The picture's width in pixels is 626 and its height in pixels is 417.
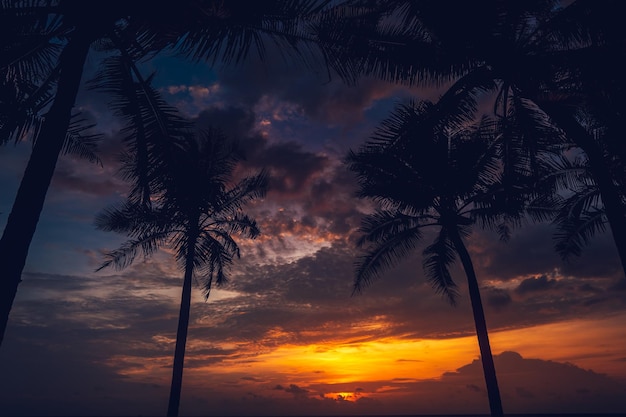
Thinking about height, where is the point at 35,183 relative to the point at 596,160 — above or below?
below

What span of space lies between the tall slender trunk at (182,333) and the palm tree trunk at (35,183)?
1088 cm

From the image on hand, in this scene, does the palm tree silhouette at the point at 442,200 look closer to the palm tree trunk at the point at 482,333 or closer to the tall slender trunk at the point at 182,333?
the palm tree trunk at the point at 482,333

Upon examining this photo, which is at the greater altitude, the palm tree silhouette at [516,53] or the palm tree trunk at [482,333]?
the palm tree silhouette at [516,53]

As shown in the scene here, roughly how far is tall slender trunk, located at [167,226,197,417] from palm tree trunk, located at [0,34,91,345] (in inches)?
428

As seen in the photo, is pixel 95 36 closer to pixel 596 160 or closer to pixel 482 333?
pixel 596 160

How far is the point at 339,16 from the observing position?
24.1ft

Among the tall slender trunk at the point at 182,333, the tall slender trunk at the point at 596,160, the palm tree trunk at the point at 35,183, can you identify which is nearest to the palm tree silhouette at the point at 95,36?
the palm tree trunk at the point at 35,183

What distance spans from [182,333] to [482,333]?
9921 mm

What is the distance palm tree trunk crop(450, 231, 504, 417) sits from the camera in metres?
14.9

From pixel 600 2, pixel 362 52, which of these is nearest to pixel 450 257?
pixel 600 2

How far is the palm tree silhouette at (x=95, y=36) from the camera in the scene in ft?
20.5

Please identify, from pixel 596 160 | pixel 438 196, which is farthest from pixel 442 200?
pixel 596 160

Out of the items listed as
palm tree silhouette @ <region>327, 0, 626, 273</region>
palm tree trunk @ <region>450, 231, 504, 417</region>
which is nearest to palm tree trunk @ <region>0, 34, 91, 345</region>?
palm tree silhouette @ <region>327, 0, 626, 273</region>

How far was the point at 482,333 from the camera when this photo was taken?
15.6 metres
